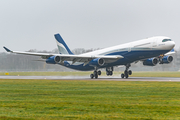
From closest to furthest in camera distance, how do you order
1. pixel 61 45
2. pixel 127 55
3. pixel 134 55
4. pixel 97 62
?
1. pixel 134 55
2. pixel 127 55
3. pixel 97 62
4. pixel 61 45

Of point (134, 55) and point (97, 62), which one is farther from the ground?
point (134, 55)

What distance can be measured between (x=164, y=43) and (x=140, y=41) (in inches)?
167

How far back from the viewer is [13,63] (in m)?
90.4

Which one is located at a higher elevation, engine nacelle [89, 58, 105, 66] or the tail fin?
the tail fin

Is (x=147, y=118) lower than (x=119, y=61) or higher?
lower

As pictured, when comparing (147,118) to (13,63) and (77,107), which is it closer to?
(77,107)

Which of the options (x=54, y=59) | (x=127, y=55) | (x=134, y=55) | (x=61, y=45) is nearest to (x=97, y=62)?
(x=127, y=55)

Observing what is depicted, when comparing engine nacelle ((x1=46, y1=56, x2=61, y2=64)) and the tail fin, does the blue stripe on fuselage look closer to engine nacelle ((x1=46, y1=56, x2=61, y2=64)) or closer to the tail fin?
engine nacelle ((x1=46, y1=56, x2=61, y2=64))

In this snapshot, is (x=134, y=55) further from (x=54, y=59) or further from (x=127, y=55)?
(x=54, y=59)

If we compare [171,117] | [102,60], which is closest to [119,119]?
[171,117]

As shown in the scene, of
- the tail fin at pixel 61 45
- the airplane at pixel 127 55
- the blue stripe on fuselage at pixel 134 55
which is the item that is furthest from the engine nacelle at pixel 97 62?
the tail fin at pixel 61 45

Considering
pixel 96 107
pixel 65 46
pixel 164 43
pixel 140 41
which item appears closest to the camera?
pixel 96 107

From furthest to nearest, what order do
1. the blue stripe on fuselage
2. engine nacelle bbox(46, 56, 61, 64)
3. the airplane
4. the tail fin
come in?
the tail fin < engine nacelle bbox(46, 56, 61, 64) < the blue stripe on fuselage < the airplane

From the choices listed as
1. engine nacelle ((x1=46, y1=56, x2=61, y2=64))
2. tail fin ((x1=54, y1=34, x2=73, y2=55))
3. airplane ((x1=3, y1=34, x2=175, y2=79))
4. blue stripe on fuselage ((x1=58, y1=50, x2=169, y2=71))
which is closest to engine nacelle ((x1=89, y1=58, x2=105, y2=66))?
airplane ((x1=3, y1=34, x2=175, y2=79))
